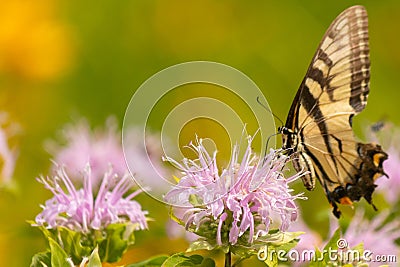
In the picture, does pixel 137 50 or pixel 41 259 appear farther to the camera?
pixel 137 50

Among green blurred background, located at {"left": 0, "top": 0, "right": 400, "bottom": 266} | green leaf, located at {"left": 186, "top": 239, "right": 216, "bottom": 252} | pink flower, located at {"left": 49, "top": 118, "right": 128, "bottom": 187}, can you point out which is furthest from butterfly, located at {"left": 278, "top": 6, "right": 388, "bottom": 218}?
green blurred background, located at {"left": 0, "top": 0, "right": 400, "bottom": 266}

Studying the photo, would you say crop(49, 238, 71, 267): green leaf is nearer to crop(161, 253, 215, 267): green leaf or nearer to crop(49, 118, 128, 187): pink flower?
crop(161, 253, 215, 267): green leaf

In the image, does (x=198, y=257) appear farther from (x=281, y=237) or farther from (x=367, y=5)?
(x=367, y=5)

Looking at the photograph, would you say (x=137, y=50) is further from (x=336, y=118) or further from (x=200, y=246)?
(x=200, y=246)

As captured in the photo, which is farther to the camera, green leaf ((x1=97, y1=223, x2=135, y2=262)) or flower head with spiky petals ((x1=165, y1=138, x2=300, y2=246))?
green leaf ((x1=97, y1=223, x2=135, y2=262))

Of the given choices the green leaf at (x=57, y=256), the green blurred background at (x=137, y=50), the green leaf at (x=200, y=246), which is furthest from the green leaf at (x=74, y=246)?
the green blurred background at (x=137, y=50)

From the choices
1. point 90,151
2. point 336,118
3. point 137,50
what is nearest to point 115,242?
point 336,118

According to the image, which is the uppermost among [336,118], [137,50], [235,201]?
[137,50]

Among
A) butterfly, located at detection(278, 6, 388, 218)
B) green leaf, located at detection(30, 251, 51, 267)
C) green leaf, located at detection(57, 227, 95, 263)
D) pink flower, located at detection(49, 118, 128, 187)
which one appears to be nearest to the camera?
green leaf, located at detection(30, 251, 51, 267)
